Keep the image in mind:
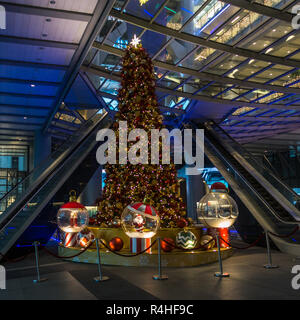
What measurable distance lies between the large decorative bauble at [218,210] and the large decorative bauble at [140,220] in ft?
4.17

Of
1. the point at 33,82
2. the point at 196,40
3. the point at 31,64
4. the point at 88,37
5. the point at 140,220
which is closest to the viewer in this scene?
the point at 140,220

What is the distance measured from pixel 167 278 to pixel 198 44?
9.91m

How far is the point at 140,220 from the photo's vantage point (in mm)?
7305

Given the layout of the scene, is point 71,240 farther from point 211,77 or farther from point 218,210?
point 211,77

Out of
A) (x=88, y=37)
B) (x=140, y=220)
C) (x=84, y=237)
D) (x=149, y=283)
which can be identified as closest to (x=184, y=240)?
(x=140, y=220)

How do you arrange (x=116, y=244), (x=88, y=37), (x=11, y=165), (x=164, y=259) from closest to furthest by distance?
1. (x=164, y=259)
2. (x=116, y=244)
3. (x=88, y=37)
4. (x=11, y=165)

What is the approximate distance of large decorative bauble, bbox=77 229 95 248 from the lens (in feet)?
30.6

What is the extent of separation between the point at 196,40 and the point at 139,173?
6947mm

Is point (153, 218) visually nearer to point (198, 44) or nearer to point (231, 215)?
point (231, 215)

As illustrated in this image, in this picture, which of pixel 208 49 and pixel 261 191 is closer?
pixel 261 191

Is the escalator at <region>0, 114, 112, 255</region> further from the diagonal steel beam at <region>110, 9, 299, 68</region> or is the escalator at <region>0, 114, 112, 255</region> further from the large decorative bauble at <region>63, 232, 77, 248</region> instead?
the diagonal steel beam at <region>110, 9, 299, 68</region>

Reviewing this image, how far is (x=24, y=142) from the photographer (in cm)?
2747

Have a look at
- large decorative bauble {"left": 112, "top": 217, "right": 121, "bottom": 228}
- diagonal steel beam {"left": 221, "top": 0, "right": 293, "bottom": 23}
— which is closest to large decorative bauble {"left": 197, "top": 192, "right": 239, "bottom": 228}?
large decorative bauble {"left": 112, "top": 217, "right": 121, "bottom": 228}

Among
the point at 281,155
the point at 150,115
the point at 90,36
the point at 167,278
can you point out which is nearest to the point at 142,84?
the point at 150,115
